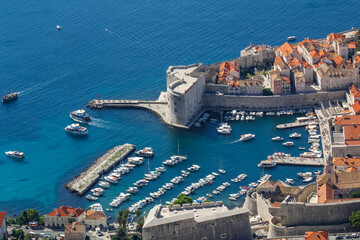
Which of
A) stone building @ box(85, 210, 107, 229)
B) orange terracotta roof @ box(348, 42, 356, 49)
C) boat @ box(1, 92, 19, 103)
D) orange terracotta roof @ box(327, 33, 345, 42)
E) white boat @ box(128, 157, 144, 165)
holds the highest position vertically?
orange terracotta roof @ box(327, 33, 345, 42)

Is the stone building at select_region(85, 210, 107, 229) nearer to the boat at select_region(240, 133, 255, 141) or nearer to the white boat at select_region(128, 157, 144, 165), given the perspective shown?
the white boat at select_region(128, 157, 144, 165)

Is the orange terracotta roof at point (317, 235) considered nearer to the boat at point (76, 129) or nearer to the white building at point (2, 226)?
the white building at point (2, 226)

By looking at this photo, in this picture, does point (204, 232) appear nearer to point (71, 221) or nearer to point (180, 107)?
point (71, 221)

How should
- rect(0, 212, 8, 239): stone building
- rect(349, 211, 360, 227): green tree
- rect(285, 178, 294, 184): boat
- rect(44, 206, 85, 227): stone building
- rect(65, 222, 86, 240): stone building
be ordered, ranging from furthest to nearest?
rect(285, 178, 294, 184): boat
rect(44, 206, 85, 227): stone building
rect(65, 222, 86, 240): stone building
rect(0, 212, 8, 239): stone building
rect(349, 211, 360, 227): green tree

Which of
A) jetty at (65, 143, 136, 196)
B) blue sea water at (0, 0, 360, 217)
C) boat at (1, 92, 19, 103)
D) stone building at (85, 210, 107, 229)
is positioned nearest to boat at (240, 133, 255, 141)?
blue sea water at (0, 0, 360, 217)

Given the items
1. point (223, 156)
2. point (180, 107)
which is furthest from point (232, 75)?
point (223, 156)

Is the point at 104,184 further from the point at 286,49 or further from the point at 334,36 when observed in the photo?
the point at 334,36

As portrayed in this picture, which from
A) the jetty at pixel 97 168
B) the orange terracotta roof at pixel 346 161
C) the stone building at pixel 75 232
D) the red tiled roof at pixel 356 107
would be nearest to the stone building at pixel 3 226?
the stone building at pixel 75 232

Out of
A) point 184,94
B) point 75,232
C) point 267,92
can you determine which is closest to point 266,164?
point 184,94
